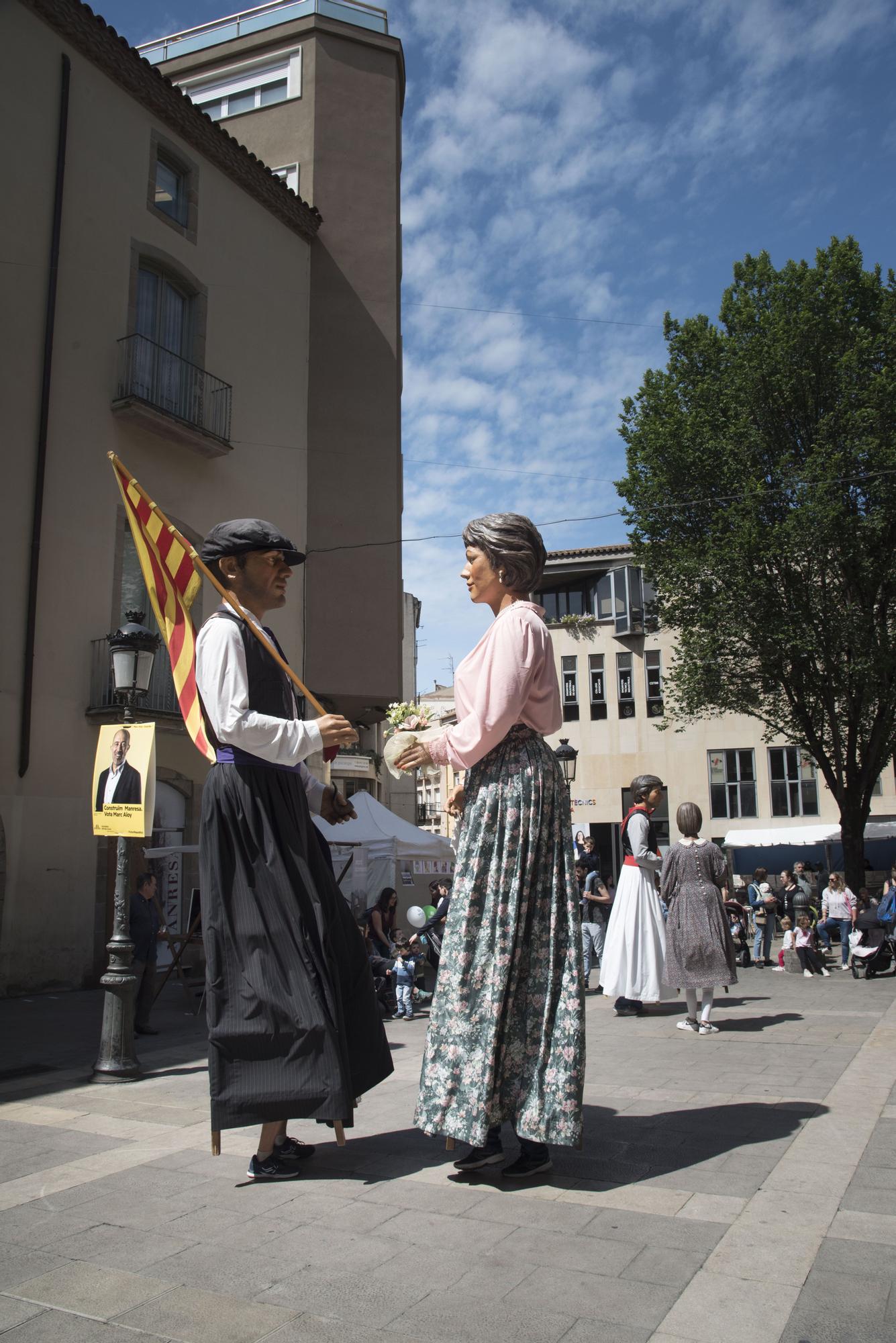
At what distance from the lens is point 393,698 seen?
19.8m

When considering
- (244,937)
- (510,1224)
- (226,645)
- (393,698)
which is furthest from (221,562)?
(393,698)

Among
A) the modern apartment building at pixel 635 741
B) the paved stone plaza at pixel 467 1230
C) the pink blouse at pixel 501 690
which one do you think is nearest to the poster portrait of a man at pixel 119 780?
the paved stone plaza at pixel 467 1230

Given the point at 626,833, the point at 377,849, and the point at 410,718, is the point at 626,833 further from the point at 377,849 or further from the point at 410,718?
the point at 377,849

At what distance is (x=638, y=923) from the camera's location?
834cm

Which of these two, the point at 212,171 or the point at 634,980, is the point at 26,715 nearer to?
the point at 634,980

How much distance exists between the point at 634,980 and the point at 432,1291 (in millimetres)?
6060

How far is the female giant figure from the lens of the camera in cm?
324

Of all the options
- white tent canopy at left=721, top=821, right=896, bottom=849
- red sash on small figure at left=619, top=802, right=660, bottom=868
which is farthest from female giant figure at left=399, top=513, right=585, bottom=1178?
white tent canopy at left=721, top=821, right=896, bottom=849

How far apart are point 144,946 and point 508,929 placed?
7.48 m

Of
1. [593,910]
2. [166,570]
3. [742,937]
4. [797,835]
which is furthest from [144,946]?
[797,835]

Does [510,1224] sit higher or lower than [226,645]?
lower

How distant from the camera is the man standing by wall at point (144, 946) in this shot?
9.16 metres

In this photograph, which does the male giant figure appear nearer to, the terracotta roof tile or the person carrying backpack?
the person carrying backpack

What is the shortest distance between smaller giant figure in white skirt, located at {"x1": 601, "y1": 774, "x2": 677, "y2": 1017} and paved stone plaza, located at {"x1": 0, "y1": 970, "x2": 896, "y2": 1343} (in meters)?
3.22
